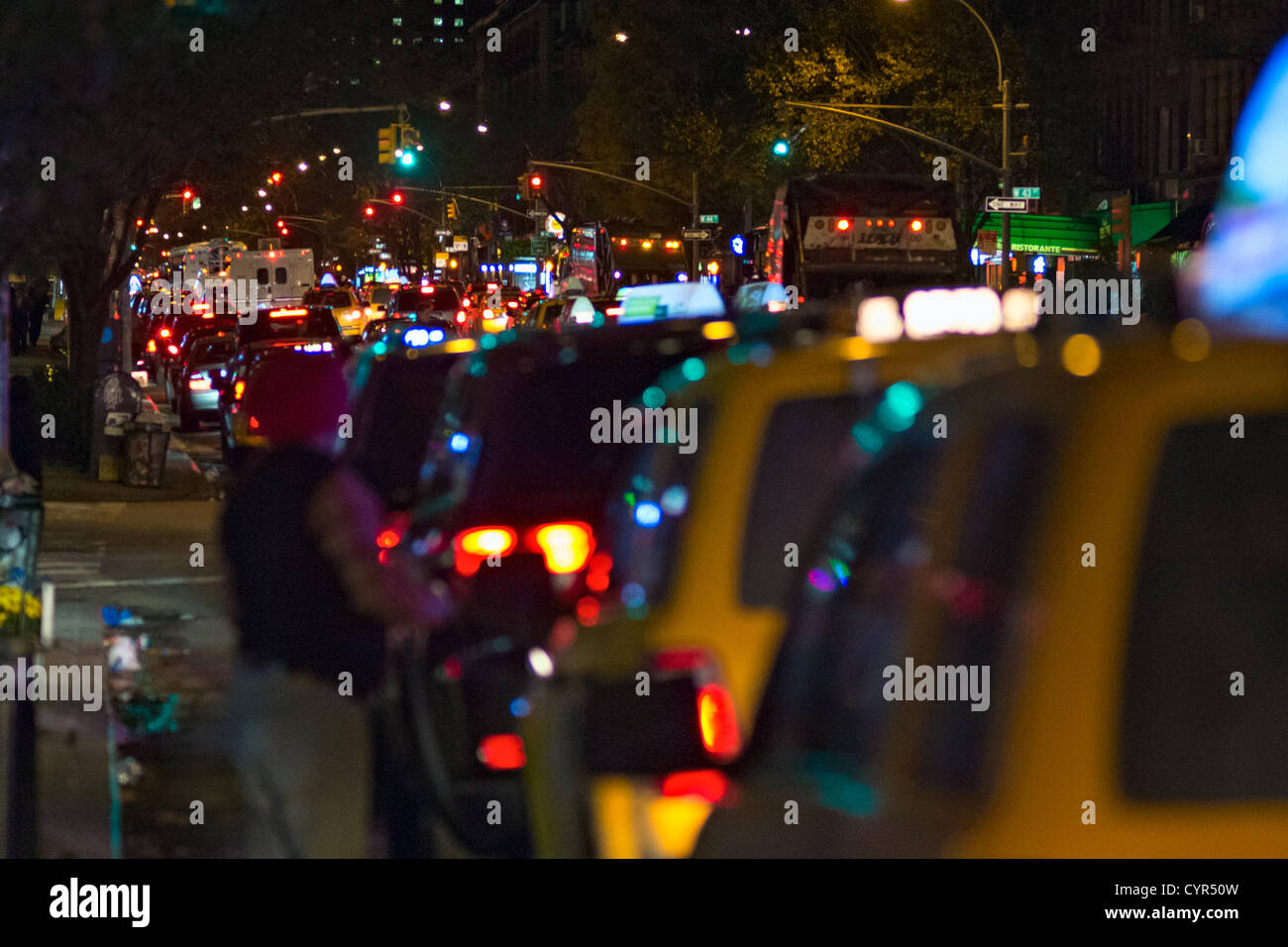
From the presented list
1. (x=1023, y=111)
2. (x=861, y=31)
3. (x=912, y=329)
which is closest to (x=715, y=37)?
(x=861, y=31)

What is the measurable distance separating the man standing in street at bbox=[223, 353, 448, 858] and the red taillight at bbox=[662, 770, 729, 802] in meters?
2.41

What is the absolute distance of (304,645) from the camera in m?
5.56

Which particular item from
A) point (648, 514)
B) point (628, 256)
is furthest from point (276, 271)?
point (648, 514)

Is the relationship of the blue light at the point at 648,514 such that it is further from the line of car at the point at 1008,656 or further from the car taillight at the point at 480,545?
the car taillight at the point at 480,545

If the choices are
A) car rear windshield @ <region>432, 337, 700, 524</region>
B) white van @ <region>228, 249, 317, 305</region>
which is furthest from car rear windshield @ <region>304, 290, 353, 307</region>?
car rear windshield @ <region>432, 337, 700, 524</region>

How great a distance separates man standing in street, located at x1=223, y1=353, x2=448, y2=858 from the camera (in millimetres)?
5574

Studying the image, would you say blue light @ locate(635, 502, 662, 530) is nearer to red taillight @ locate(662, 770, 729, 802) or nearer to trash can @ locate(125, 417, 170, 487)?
red taillight @ locate(662, 770, 729, 802)

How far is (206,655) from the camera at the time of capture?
1232 cm

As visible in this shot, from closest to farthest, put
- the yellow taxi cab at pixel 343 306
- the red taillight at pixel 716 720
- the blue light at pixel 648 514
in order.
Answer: the red taillight at pixel 716 720 → the blue light at pixel 648 514 → the yellow taxi cab at pixel 343 306

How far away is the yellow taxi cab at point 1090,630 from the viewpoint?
7.90ft

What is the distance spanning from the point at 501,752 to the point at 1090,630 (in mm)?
4822

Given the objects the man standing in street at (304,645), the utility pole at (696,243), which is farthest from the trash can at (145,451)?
the utility pole at (696,243)

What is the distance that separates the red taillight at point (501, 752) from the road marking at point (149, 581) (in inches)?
341

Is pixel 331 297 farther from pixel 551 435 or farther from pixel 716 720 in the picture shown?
pixel 716 720
